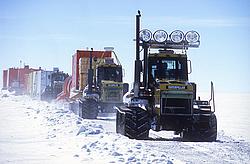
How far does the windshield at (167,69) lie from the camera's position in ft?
42.3

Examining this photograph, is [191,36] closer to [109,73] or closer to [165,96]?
[165,96]

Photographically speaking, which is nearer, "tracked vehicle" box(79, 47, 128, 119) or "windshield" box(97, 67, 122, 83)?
"tracked vehicle" box(79, 47, 128, 119)

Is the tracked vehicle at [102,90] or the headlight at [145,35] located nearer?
the headlight at [145,35]

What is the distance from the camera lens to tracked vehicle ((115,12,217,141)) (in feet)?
39.4

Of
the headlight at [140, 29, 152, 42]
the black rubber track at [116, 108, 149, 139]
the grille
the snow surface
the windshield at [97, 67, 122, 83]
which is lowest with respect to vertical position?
the snow surface

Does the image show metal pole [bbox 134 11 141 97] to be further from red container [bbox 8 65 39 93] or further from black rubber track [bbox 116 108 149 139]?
red container [bbox 8 65 39 93]

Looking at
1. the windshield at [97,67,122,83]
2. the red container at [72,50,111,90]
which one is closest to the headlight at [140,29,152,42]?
the windshield at [97,67,122,83]

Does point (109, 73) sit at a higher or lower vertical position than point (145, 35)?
lower

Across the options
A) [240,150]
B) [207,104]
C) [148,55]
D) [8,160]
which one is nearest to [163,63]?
[148,55]

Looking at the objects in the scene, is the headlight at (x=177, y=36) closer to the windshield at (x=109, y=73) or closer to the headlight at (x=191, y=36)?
the headlight at (x=191, y=36)

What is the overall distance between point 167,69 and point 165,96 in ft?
4.31

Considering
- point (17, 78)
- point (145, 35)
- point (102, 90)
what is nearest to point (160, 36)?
point (145, 35)

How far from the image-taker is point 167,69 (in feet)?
42.6

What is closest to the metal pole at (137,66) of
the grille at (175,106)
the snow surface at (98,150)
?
the grille at (175,106)
